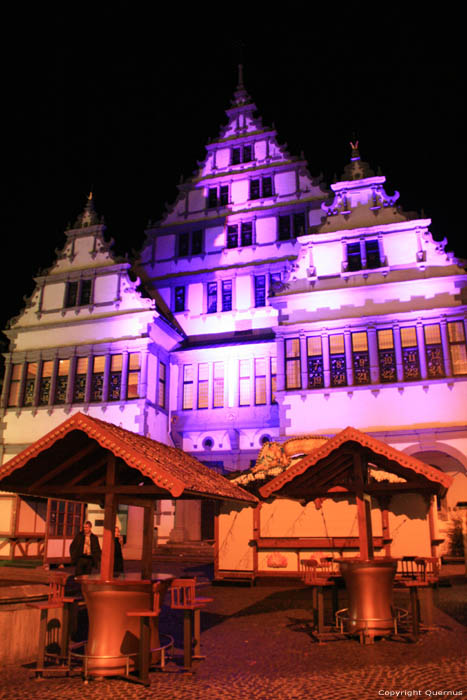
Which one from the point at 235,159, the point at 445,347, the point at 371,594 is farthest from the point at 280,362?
the point at 371,594

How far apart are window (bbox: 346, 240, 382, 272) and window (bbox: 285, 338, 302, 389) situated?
12.8ft

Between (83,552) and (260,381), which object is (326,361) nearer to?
(260,381)

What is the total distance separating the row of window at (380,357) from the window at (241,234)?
6681mm

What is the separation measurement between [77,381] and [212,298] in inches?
294

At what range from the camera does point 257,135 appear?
101 ft

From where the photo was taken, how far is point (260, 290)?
28.5 meters

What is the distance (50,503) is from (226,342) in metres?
10.0

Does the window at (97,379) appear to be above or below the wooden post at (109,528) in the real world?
above

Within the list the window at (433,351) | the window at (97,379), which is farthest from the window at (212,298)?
the window at (433,351)

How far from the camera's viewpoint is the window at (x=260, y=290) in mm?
28375

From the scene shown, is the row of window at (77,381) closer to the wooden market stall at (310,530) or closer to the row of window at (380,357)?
the row of window at (380,357)

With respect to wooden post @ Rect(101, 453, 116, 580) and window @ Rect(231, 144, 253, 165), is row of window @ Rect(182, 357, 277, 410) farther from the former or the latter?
wooden post @ Rect(101, 453, 116, 580)

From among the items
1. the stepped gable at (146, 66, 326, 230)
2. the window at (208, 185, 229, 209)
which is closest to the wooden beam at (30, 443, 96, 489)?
the stepped gable at (146, 66, 326, 230)

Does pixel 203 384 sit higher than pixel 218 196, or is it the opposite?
pixel 218 196
